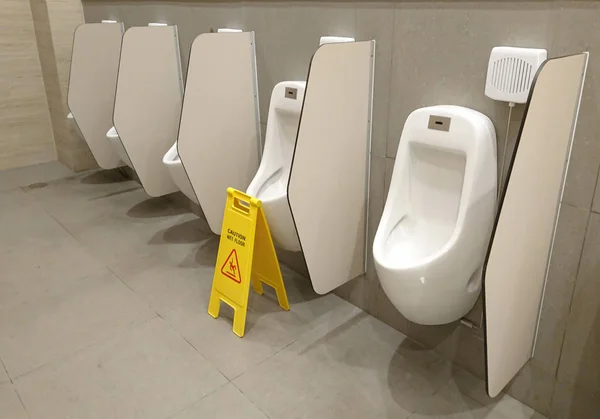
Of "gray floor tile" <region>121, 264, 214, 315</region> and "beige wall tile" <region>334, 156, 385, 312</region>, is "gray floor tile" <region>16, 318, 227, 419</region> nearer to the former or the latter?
"gray floor tile" <region>121, 264, 214, 315</region>

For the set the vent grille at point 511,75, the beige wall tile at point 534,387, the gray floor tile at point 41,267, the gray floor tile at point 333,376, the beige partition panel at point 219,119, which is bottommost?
the gray floor tile at point 333,376

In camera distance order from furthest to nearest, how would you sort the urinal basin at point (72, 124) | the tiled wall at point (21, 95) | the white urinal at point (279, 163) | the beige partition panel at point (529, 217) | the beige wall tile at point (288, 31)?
the tiled wall at point (21, 95) → the urinal basin at point (72, 124) → the white urinal at point (279, 163) → the beige wall tile at point (288, 31) → the beige partition panel at point (529, 217)

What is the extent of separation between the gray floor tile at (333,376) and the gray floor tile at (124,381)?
0.69ft

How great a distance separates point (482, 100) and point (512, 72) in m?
0.17

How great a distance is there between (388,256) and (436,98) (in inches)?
24.3

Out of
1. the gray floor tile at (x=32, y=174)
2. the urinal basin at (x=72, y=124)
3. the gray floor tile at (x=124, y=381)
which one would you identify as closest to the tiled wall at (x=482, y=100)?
the gray floor tile at (x=124, y=381)

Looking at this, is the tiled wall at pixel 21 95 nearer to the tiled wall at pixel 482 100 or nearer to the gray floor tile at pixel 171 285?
the gray floor tile at pixel 171 285

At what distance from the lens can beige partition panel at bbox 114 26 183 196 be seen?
9.57 ft

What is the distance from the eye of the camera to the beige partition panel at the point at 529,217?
4.31 feet

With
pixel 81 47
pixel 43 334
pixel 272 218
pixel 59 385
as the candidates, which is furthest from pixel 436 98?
pixel 81 47

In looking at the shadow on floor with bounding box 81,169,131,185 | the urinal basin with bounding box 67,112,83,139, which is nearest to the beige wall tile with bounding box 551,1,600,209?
the urinal basin with bounding box 67,112,83,139

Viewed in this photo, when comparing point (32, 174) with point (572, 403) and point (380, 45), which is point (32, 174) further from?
point (572, 403)

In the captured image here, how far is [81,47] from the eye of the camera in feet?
11.5

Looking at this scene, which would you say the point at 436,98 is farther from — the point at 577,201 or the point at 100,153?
the point at 100,153
